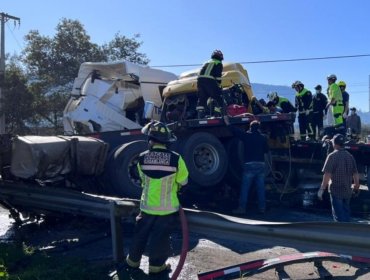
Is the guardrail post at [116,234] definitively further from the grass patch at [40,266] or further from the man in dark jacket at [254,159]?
the man in dark jacket at [254,159]

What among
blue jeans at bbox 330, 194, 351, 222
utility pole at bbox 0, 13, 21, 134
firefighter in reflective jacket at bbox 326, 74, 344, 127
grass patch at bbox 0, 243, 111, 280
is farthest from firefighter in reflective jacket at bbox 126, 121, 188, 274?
utility pole at bbox 0, 13, 21, 134

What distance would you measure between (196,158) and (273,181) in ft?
7.22

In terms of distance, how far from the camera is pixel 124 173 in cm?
741

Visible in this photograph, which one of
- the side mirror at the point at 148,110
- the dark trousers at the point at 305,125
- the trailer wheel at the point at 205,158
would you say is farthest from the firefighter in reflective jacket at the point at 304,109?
the side mirror at the point at 148,110

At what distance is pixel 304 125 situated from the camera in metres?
11.8

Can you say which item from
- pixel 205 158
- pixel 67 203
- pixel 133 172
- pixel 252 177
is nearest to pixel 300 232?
pixel 67 203

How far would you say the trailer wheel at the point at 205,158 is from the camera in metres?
8.23

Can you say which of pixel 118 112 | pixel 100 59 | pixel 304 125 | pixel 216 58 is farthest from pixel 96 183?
pixel 100 59

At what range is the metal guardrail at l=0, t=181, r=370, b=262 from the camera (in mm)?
3543

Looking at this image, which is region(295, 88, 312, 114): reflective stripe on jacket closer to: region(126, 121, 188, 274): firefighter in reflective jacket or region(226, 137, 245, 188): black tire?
region(226, 137, 245, 188): black tire

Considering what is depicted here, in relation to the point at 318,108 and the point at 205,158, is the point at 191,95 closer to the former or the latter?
the point at 205,158

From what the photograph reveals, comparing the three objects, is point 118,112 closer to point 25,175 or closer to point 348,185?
point 25,175

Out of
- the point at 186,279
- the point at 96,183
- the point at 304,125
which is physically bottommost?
the point at 186,279

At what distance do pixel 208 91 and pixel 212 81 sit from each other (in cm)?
20
